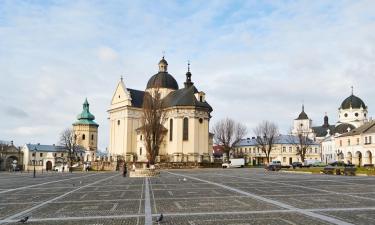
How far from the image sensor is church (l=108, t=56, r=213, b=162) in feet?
287

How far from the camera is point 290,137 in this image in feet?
446

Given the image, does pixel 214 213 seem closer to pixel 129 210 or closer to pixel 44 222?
pixel 129 210

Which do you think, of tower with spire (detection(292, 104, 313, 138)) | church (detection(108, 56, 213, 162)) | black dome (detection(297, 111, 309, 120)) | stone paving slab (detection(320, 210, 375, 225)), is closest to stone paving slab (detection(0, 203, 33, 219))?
stone paving slab (detection(320, 210, 375, 225))

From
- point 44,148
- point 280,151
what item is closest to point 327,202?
point 280,151

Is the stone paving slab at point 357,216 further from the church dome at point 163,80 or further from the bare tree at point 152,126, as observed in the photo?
the church dome at point 163,80

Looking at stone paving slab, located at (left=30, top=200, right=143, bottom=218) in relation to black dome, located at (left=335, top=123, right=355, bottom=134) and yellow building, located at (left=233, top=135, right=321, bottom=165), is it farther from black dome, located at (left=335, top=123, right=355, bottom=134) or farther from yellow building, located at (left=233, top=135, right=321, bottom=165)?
black dome, located at (left=335, top=123, right=355, bottom=134)

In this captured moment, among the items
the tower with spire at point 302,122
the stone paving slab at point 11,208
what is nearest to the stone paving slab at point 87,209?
the stone paving slab at point 11,208

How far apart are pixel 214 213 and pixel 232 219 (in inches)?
57.2

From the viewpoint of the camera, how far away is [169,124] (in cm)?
9038

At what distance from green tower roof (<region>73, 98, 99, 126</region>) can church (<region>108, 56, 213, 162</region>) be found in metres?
35.5

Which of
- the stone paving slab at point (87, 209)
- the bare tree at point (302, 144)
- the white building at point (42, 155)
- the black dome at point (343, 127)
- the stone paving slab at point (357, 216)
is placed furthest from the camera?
the black dome at point (343, 127)

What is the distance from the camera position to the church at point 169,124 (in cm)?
8750

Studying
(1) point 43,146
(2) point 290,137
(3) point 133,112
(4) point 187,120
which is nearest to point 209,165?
(4) point 187,120

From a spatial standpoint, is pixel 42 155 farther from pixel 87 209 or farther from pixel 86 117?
pixel 87 209
